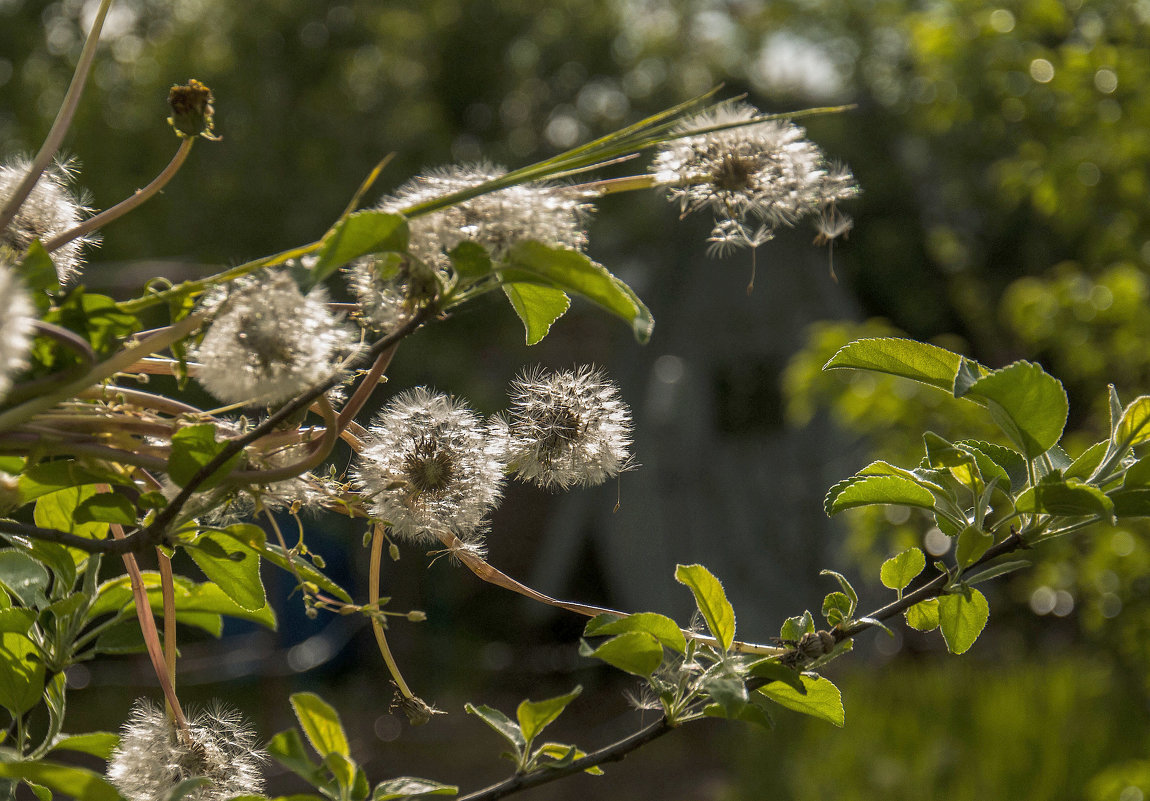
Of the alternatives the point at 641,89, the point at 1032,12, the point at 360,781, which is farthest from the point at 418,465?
the point at 641,89

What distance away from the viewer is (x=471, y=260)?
33cm

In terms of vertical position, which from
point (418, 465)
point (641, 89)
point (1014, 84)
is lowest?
point (418, 465)

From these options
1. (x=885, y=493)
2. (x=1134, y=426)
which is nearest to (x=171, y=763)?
(x=885, y=493)

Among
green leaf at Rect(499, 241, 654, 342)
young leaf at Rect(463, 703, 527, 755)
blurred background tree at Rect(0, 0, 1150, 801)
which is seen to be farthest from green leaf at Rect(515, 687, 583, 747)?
blurred background tree at Rect(0, 0, 1150, 801)

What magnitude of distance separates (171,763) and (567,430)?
0.83 feet

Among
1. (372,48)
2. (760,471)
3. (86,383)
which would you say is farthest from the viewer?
(372,48)

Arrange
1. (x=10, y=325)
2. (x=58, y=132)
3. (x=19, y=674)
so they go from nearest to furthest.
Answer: (x=10, y=325) < (x=58, y=132) < (x=19, y=674)

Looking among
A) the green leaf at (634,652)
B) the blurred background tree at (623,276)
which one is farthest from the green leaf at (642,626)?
the blurred background tree at (623,276)

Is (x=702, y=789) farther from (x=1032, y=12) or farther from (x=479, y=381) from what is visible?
(x=1032, y=12)

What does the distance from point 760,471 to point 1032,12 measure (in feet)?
11.6

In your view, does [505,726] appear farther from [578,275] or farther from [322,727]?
[578,275]

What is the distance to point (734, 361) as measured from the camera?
5746 mm

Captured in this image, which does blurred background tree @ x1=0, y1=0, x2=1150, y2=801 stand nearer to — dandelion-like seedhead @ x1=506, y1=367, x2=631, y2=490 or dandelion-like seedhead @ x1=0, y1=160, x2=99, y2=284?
dandelion-like seedhead @ x1=506, y1=367, x2=631, y2=490

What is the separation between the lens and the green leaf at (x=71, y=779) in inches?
12.7
